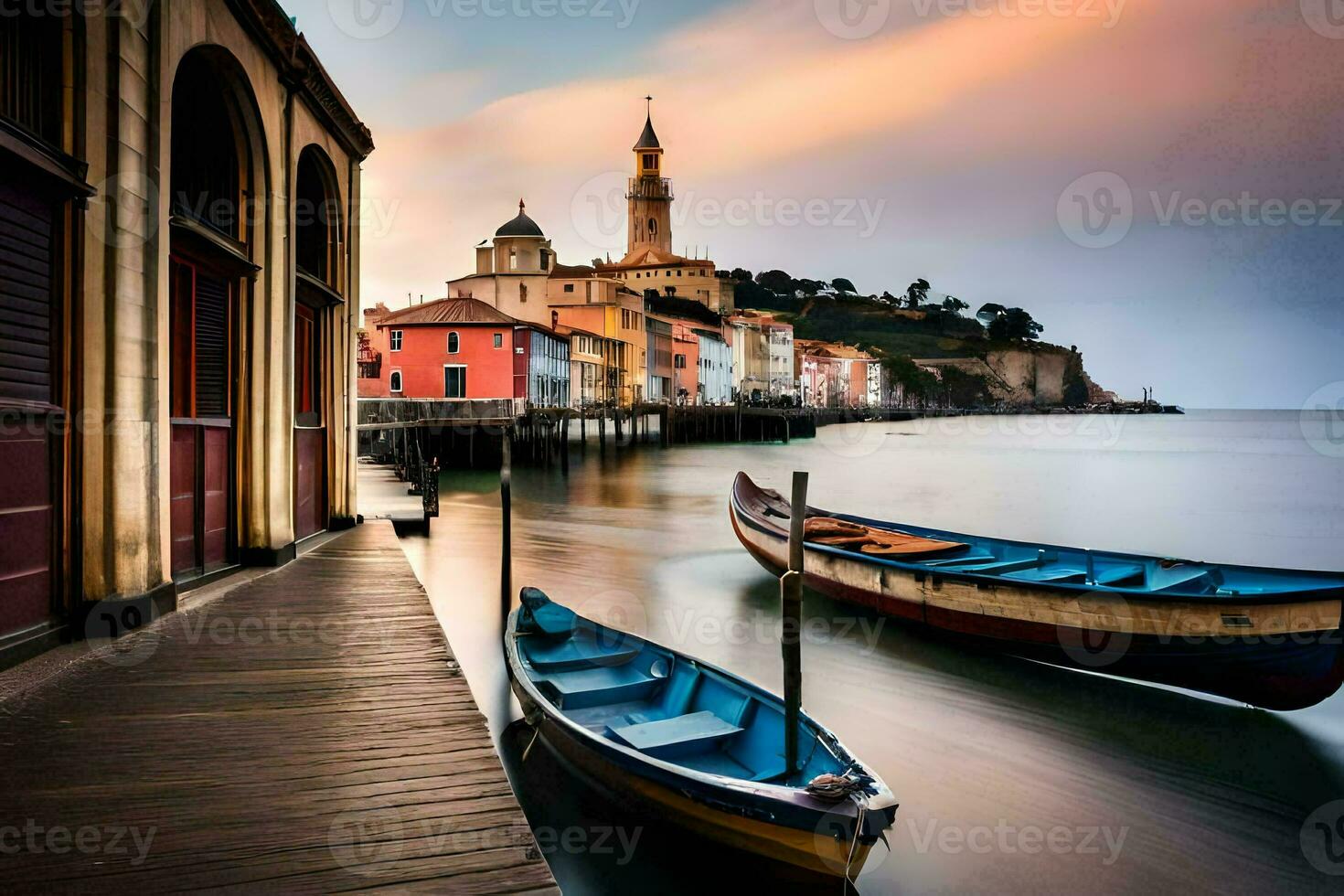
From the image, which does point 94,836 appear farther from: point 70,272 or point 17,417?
point 70,272

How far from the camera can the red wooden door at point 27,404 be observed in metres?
4.95

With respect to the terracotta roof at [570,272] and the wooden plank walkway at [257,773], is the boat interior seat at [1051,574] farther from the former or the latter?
the terracotta roof at [570,272]

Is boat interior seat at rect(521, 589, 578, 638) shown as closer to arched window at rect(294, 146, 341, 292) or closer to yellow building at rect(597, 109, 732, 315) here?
arched window at rect(294, 146, 341, 292)

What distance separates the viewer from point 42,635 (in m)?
5.35

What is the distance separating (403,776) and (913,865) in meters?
4.26

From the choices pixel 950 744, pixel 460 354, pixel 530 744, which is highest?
pixel 460 354

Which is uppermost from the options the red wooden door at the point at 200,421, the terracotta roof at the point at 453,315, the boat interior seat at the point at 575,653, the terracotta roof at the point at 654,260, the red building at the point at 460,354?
the terracotta roof at the point at 654,260

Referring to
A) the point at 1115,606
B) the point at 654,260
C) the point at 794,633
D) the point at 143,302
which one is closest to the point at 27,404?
the point at 143,302

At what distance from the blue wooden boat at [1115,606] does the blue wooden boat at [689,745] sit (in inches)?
→ 202

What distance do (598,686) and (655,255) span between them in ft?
364

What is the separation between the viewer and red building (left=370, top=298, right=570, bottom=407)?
46094mm

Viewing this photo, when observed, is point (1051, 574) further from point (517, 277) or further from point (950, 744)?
point (517, 277)

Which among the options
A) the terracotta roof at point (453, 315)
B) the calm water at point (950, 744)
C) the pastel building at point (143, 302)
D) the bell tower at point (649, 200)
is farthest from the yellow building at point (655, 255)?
the pastel building at point (143, 302)

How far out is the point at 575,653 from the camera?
27.0 feet
